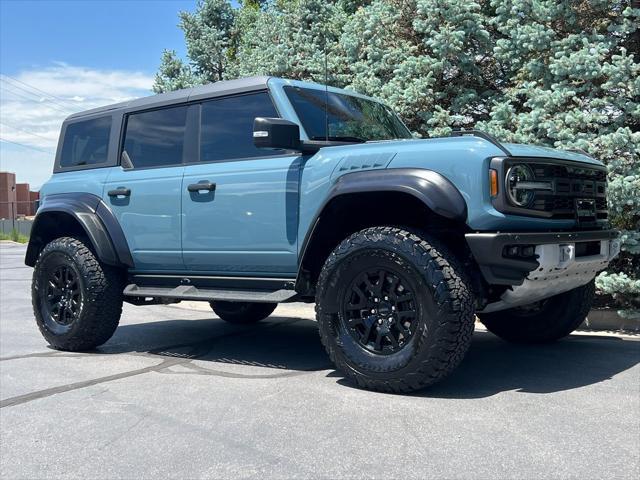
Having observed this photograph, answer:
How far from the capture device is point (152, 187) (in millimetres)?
5590

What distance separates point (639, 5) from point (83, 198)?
5.81m

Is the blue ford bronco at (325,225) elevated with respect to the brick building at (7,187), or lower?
lower

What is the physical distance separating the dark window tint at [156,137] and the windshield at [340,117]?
44.6 inches

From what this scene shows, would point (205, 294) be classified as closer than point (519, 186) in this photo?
No

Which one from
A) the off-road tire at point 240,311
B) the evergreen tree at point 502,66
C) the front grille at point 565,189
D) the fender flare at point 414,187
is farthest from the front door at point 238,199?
the evergreen tree at point 502,66

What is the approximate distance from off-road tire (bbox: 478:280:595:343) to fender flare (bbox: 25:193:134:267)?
3.19 m

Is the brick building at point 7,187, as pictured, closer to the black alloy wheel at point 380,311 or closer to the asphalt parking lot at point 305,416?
the asphalt parking lot at point 305,416

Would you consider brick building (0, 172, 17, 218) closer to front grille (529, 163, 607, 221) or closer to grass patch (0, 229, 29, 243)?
grass patch (0, 229, 29, 243)

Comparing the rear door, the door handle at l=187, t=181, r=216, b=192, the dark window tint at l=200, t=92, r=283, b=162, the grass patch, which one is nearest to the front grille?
the dark window tint at l=200, t=92, r=283, b=162

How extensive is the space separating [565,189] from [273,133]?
1928 millimetres

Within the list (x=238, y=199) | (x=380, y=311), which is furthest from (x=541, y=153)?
(x=238, y=199)

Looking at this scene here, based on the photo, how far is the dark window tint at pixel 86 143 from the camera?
20.7ft

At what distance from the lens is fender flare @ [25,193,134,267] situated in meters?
5.78

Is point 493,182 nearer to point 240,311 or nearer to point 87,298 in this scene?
point 87,298
